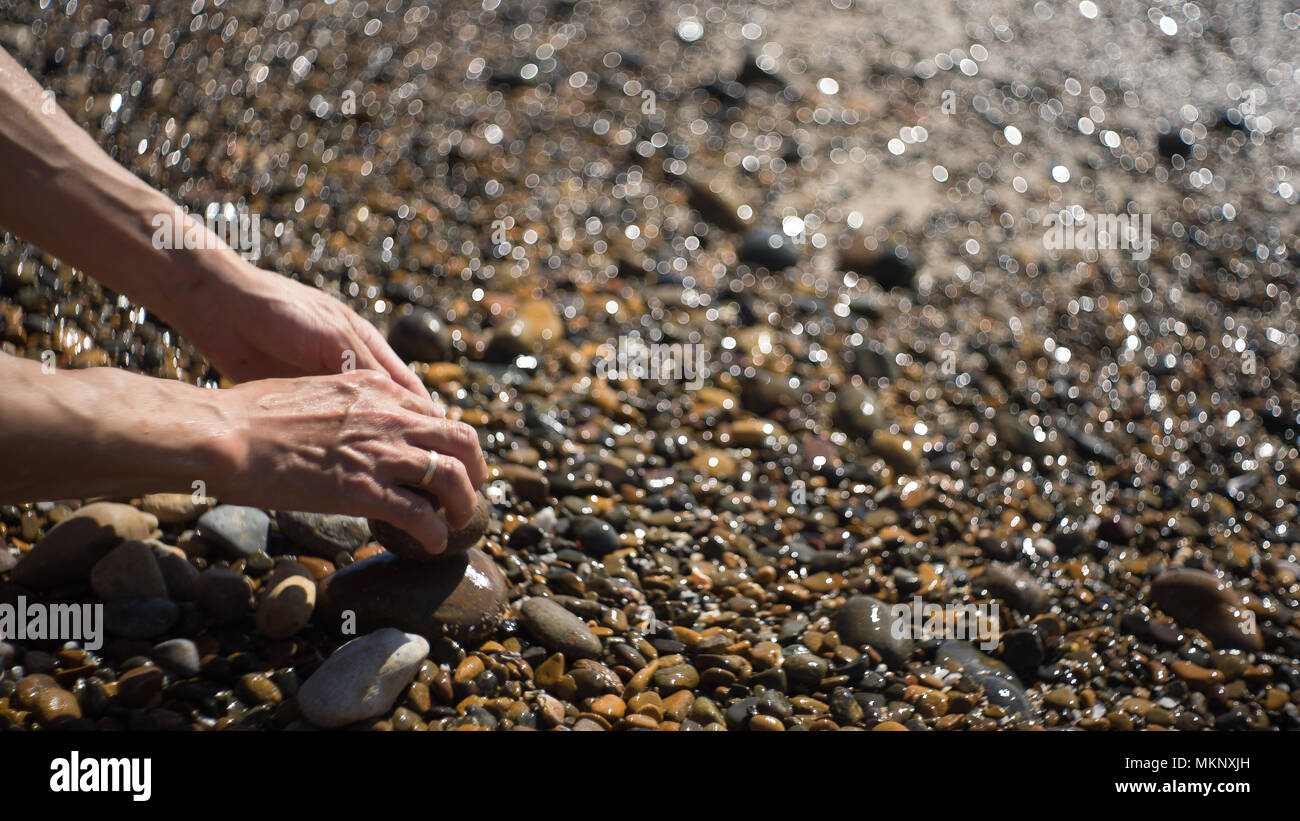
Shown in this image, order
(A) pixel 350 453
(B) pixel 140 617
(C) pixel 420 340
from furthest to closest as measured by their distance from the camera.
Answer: (C) pixel 420 340 → (B) pixel 140 617 → (A) pixel 350 453

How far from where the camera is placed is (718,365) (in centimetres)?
409

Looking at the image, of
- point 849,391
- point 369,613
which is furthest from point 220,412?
point 849,391

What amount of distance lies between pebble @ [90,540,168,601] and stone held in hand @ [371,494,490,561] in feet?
1.87

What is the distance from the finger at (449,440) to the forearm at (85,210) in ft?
2.39

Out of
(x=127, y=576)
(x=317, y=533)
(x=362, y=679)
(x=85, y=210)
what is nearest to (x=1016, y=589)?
(x=362, y=679)

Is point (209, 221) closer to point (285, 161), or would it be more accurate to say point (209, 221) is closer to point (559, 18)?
point (285, 161)

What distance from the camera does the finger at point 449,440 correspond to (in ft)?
8.04

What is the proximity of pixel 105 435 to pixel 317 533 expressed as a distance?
0.93 metres

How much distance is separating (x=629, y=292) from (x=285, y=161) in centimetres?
167

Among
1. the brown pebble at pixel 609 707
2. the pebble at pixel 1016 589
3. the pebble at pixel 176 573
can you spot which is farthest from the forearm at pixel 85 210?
the pebble at pixel 1016 589

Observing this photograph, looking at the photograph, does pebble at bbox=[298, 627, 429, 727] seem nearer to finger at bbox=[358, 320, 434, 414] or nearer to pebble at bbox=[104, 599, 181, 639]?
pebble at bbox=[104, 599, 181, 639]

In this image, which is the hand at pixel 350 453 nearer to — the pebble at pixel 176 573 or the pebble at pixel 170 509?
the pebble at pixel 176 573

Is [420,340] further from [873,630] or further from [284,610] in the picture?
[873,630]
